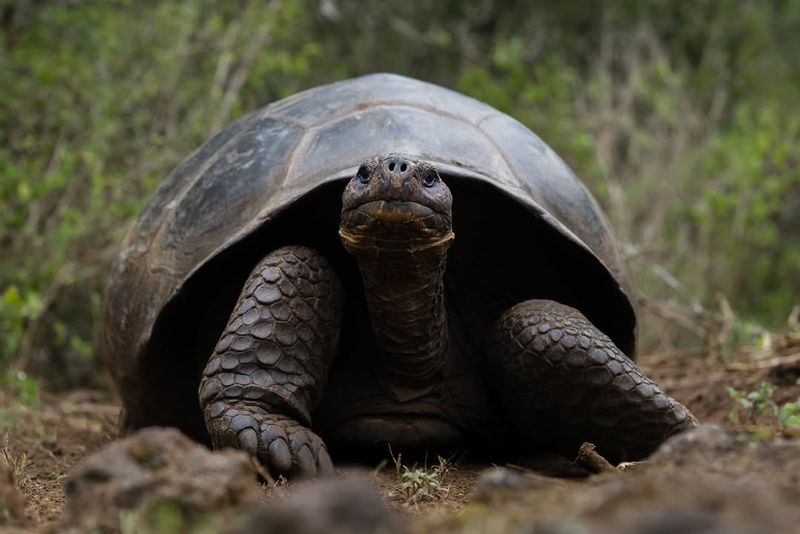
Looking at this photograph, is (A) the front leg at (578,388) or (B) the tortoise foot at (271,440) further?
(A) the front leg at (578,388)

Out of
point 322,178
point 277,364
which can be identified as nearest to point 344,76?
point 322,178

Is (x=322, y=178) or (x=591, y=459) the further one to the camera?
(x=322, y=178)

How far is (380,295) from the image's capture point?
331 centimetres

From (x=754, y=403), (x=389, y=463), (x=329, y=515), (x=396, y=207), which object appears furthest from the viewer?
(x=754, y=403)

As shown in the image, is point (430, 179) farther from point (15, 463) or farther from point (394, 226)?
point (15, 463)

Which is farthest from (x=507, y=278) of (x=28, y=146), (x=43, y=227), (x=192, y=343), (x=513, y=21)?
(x=513, y=21)

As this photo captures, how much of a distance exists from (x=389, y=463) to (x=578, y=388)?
2.17 feet

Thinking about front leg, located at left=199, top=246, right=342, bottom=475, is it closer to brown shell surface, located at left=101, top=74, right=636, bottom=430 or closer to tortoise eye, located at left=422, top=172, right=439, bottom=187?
brown shell surface, located at left=101, top=74, right=636, bottom=430

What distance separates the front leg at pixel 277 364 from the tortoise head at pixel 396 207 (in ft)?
0.79

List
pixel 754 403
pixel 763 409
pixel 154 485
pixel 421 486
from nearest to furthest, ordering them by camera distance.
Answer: pixel 154 485, pixel 421 486, pixel 763 409, pixel 754 403

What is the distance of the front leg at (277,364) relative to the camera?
298 centimetres

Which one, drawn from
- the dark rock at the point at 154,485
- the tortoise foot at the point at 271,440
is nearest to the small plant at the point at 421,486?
the tortoise foot at the point at 271,440

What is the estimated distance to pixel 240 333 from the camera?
3150 millimetres

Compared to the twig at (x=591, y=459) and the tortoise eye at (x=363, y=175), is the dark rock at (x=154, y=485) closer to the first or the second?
the tortoise eye at (x=363, y=175)
